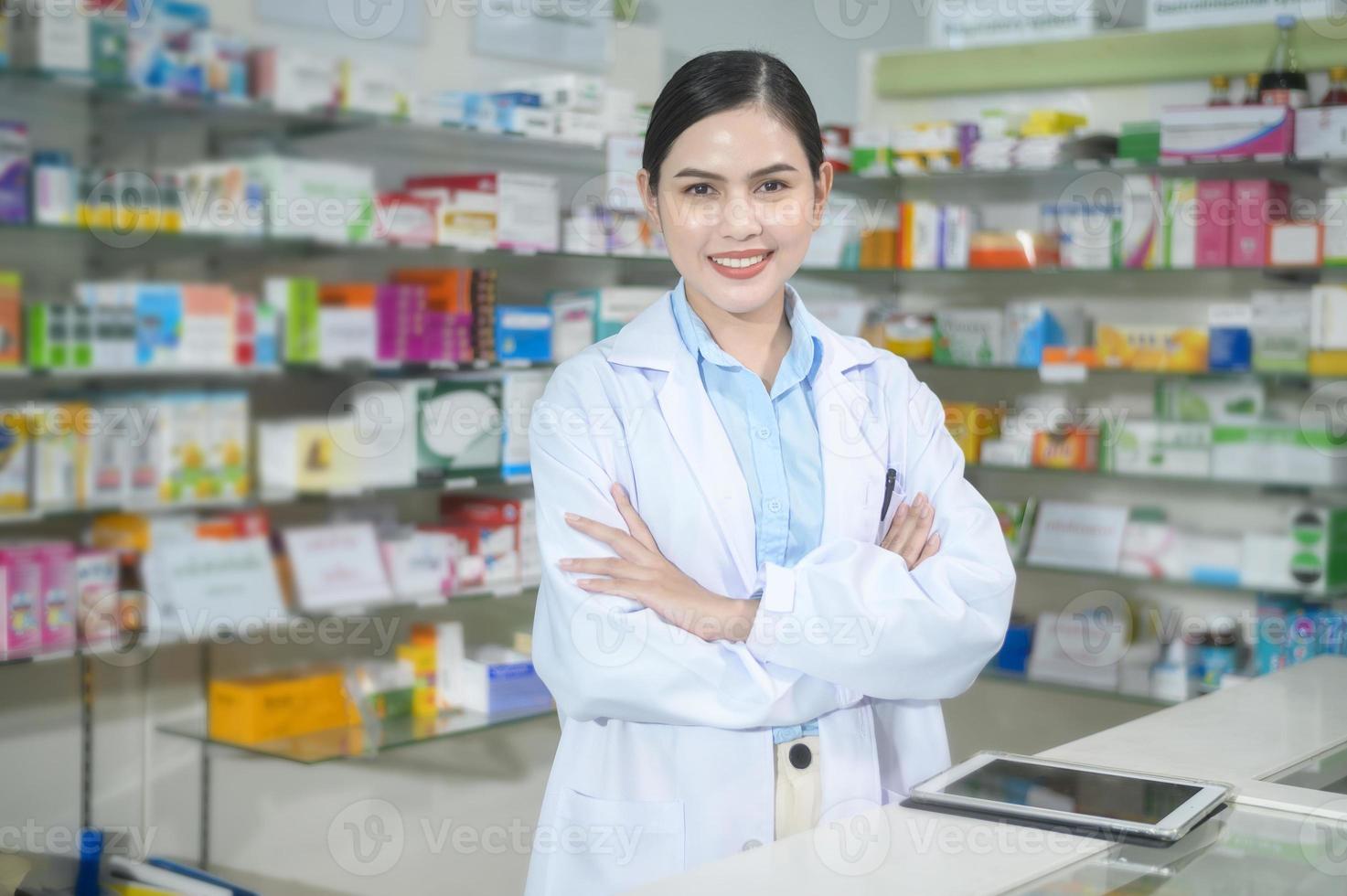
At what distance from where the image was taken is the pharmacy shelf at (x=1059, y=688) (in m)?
4.71

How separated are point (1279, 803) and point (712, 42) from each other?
409cm

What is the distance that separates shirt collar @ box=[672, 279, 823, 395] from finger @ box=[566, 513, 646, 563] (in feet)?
0.94

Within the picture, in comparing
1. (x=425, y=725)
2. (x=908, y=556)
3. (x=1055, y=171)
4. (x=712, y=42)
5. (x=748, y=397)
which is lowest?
(x=425, y=725)

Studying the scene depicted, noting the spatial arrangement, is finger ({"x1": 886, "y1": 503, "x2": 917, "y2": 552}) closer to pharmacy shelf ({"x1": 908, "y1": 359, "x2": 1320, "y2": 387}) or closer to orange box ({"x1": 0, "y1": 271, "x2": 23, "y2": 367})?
orange box ({"x1": 0, "y1": 271, "x2": 23, "y2": 367})

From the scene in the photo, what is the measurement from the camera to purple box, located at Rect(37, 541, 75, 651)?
10.5 ft

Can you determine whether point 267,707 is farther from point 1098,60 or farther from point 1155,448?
point 1098,60

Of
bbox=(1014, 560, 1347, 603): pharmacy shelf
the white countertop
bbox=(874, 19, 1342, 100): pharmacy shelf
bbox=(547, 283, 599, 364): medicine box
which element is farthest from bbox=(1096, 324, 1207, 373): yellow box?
the white countertop

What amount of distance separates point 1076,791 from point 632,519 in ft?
2.21

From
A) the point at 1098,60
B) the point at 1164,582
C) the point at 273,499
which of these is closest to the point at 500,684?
the point at 273,499

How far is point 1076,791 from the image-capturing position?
5.52 ft

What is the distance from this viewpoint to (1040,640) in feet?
16.5

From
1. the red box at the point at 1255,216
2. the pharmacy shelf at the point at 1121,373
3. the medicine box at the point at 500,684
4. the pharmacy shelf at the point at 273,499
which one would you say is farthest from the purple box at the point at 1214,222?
the medicine box at the point at 500,684

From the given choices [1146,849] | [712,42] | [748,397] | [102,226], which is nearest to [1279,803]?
[1146,849]

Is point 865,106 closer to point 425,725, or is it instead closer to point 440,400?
point 440,400
